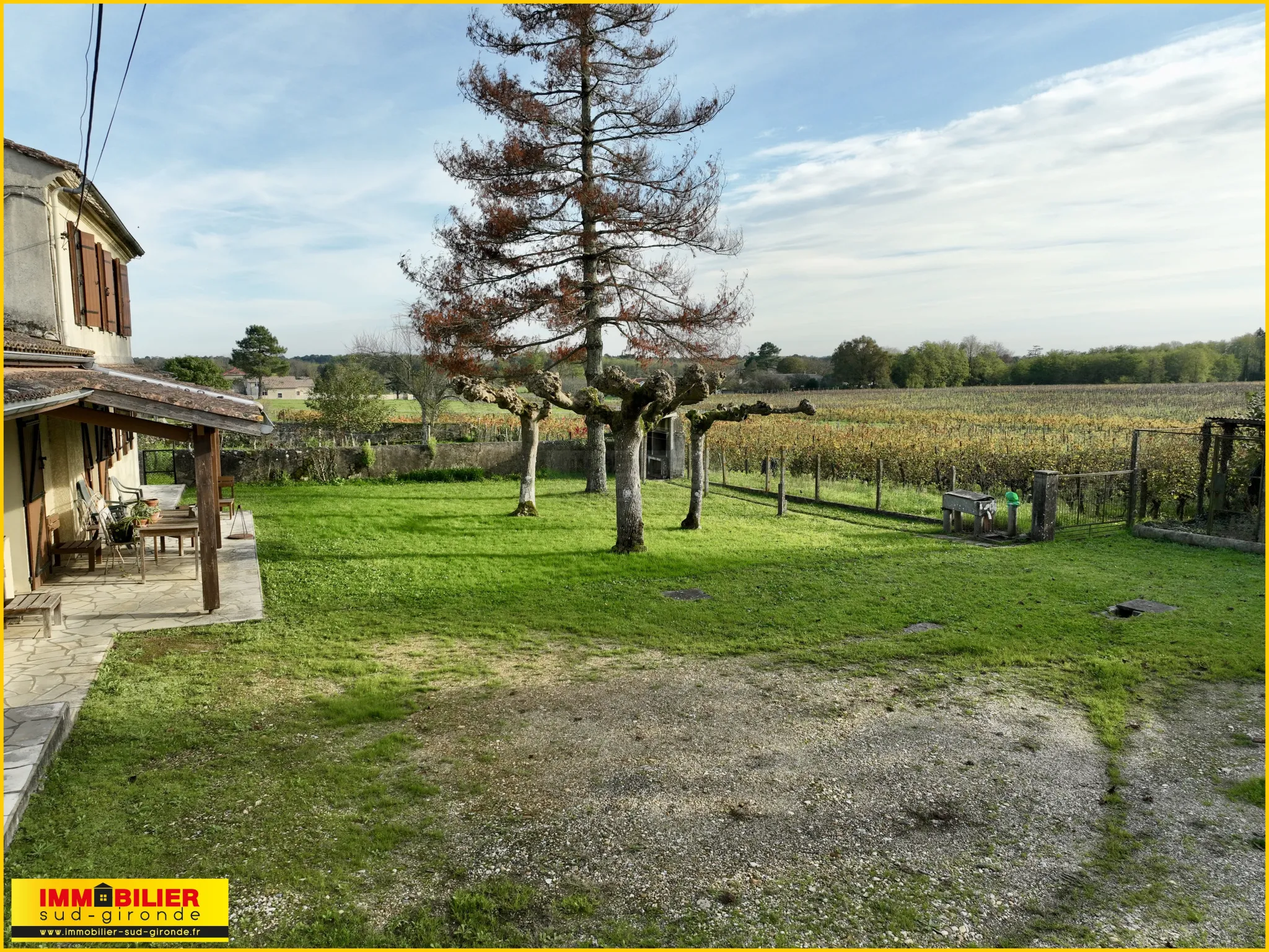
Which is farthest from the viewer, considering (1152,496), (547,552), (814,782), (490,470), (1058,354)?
(1058,354)

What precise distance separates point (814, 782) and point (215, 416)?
663 centimetres

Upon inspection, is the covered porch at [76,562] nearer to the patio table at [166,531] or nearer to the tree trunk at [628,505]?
the patio table at [166,531]

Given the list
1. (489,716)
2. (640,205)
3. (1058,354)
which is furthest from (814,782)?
(1058,354)

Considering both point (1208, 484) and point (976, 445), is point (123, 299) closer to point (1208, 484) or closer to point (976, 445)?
point (976, 445)

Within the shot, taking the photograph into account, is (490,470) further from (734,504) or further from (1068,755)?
(1068,755)

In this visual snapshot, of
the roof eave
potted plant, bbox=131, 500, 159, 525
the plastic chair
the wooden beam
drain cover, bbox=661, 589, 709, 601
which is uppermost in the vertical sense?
the roof eave

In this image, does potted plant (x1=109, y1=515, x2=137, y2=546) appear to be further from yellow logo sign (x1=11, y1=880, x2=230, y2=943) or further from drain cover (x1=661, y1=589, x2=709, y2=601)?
yellow logo sign (x1=11, y1=880, x2=230, y2=943)

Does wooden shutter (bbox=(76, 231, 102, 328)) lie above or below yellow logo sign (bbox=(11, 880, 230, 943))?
above

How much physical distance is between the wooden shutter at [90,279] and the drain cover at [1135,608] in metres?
14.3

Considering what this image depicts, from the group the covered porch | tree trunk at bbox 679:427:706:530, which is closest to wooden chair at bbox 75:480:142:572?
the covered porch

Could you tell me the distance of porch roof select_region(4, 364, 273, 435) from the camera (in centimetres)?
692

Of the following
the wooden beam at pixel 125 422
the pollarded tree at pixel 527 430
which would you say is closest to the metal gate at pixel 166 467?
the pollarded tree at pixel 527 430

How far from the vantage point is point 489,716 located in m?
6.04

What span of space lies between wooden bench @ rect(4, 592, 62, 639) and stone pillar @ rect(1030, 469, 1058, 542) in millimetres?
13508
